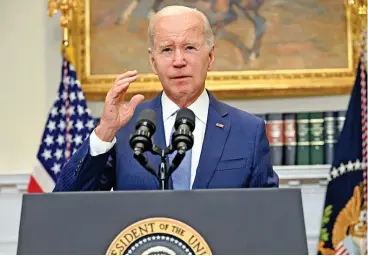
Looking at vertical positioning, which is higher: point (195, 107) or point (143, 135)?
point (195, 107)

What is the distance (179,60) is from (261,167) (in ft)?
1.65

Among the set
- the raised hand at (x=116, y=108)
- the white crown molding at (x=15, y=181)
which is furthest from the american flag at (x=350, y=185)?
the raised hand at (x=116, y=108)

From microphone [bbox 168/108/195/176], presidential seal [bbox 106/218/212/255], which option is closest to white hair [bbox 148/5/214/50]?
microphone [bbox 168/108/195/176]

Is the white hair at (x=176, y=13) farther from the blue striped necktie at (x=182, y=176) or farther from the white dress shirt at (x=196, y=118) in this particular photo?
the blue striped necktie at (x=182, y=176)

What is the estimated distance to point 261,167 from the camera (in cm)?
322

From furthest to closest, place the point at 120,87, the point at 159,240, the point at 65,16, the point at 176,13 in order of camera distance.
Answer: the point at 65,16, the point at 176,13, the point at 120,87, the point at 159,240

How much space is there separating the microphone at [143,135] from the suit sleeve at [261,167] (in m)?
0.73

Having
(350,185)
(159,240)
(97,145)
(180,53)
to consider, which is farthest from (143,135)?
(350,185)

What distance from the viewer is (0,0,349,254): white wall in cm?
688

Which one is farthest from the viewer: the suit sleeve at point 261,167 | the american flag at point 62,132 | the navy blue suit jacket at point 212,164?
the american flag at point 62,132

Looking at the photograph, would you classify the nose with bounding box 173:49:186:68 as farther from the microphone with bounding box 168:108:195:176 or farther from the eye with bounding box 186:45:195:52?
the microphone with bounding box 168:108:195:176

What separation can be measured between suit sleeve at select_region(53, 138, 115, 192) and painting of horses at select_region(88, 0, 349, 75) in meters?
3.89

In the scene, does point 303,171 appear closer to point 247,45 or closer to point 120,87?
point 247,45

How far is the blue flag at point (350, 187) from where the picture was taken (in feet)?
20.7
